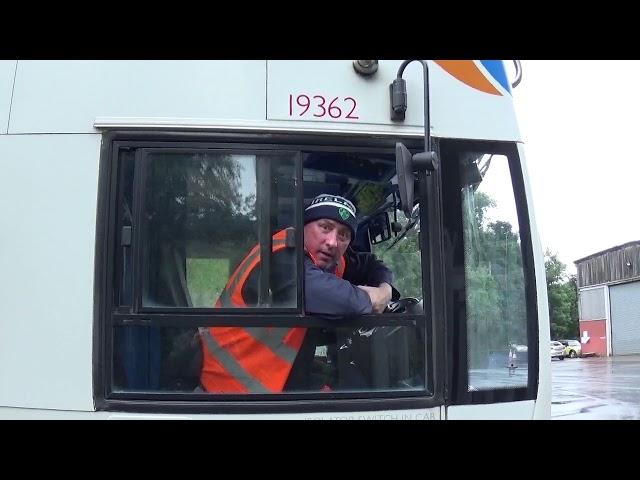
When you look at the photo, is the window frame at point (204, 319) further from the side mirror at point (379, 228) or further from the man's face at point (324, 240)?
the side mirror at point (379, 228)

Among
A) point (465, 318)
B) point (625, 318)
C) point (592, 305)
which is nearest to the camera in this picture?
point (465, 318)

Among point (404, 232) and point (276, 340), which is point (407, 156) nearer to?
point (404, 232)

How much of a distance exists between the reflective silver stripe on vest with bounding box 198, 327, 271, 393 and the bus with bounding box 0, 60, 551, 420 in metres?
0.04

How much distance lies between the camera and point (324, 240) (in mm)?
2838

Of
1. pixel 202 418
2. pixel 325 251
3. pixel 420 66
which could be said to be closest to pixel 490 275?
pixel 325 251

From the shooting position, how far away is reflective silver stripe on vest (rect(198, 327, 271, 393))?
254 centimetres

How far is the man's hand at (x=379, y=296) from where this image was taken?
2.69 metres

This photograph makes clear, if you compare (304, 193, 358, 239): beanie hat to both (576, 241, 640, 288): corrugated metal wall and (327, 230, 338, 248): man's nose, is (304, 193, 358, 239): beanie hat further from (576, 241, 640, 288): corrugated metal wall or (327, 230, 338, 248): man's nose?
(576, 241, 640, 288): corrugated metal wall

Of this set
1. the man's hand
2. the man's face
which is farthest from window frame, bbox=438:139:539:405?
the man's face

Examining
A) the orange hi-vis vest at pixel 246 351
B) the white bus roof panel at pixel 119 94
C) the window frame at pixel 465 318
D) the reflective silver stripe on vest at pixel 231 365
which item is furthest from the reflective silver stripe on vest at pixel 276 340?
the white bus roof panel at pixel 119 94

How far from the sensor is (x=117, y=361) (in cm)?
250

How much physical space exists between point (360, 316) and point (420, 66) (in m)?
1.16

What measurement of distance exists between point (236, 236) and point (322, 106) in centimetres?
68

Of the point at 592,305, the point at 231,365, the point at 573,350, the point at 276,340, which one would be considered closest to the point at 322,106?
the point at 276,340
